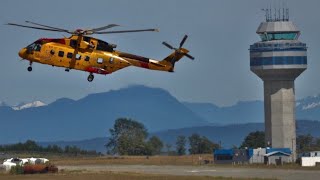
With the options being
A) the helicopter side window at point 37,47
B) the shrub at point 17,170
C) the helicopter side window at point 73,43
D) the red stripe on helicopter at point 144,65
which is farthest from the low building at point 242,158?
the helicopter side window at point 37,47

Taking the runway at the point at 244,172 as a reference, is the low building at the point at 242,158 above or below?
above

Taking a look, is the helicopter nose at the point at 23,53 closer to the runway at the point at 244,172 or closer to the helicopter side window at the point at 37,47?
the helicopter side window at the point at 37,47

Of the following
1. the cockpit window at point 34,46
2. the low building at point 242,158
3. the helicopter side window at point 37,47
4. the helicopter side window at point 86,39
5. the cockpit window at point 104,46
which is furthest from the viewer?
the low building at point 242,158

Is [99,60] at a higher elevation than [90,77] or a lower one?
higher

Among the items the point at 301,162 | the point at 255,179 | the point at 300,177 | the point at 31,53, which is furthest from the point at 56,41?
the point at 301,162

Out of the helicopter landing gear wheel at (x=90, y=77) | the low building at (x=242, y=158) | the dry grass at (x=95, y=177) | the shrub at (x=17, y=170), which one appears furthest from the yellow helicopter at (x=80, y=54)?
the low building at (x=242, y=158)

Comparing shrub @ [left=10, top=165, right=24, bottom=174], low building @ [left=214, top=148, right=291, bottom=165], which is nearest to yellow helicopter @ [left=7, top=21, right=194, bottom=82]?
shrub @ [left=10, top=165, right=24, bottom=174]

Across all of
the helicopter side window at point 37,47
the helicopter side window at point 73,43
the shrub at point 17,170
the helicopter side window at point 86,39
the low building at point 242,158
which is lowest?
the shrub at point 17,170

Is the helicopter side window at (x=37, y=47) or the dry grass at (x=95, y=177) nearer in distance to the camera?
the helicopter side window at (x=37, y=47)

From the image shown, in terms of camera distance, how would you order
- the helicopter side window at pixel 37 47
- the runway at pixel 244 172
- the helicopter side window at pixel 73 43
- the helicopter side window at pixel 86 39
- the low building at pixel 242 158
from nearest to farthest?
the helicopter side window at pixel 86 39
the helicopter side window at pixel 73 43
the helicopter side window at pixel 37 47
the runway at pixel 244 172
the low building at pixel 242 158

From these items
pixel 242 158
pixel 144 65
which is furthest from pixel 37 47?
pixel 242 158

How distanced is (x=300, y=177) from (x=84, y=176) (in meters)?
24.9

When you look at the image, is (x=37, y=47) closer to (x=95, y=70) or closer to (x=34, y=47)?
(x=34, y=47)

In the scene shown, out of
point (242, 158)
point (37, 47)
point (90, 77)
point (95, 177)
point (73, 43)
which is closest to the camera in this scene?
point (90, 77)
